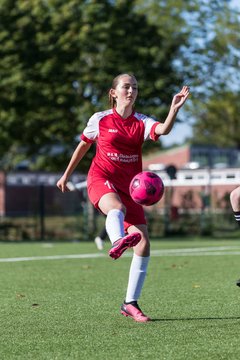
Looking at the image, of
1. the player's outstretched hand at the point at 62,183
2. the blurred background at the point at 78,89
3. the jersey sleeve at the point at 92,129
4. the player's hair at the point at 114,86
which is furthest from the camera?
the blurred background at the point at 78,89

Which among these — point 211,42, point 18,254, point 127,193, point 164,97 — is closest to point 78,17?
point 164,97

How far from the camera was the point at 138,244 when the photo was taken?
761cm

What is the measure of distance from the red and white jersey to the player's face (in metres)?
0.17

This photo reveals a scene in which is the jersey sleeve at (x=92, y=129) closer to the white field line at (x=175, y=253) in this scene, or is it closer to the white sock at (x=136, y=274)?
the white sock at (x=136, y=274)

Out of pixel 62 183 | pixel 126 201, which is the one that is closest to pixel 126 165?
pixel 126 201

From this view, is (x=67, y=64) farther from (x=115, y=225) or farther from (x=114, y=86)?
(x=115, y=225)

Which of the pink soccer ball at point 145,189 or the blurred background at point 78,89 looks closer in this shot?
the pink soccer ball at point 145,189

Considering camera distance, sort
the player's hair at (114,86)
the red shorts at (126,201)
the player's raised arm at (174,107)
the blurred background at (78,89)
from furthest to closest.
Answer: the blurred background at (78,89)
the player's hair at (114,86)
the red shorts at (126,201)
the player's raised arm at (174,107)

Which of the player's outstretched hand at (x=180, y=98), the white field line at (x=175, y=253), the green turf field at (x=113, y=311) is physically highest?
the player's outstretched hand at (x=180, y=98)

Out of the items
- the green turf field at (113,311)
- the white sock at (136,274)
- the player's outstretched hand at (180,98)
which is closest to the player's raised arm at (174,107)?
the player's outstretched hand at (180,98)

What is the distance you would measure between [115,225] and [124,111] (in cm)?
118

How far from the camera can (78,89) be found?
102 feet

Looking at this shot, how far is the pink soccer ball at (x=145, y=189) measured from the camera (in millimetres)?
7297

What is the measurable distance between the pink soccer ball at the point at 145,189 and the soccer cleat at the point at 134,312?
95 centimetres
